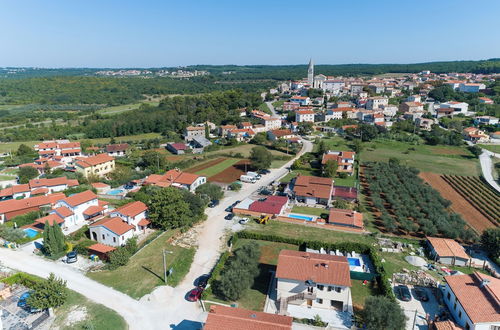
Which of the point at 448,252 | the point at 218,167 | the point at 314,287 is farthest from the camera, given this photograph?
the point at 218,167

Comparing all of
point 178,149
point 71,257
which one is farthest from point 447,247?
point 178,149

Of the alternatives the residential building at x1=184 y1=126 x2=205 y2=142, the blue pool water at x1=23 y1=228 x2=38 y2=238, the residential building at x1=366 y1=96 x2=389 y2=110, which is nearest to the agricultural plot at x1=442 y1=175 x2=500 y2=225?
the blue pool water at x1=23 y1=228 x2=38 y2=238

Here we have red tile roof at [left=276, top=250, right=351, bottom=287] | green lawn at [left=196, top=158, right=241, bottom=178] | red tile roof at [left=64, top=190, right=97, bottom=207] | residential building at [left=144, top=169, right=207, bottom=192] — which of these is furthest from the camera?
green lawn at [left=196, top=158, right=241, bottom=178]

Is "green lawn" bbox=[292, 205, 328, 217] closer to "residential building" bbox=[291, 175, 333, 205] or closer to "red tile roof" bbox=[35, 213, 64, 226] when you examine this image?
"residential building" bbox=[291, 175, 333, 205]

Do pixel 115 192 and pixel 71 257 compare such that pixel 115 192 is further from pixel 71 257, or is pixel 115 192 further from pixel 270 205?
pixel 270 205

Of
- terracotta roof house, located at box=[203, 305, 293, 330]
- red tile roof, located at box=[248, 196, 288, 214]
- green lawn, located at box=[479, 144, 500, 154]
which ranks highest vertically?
terracotta roof house, located at box=[203, 305, 293, 330]

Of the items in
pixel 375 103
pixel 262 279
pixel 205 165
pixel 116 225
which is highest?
pixel 375 103

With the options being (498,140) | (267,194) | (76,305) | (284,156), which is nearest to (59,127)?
(284,156)
